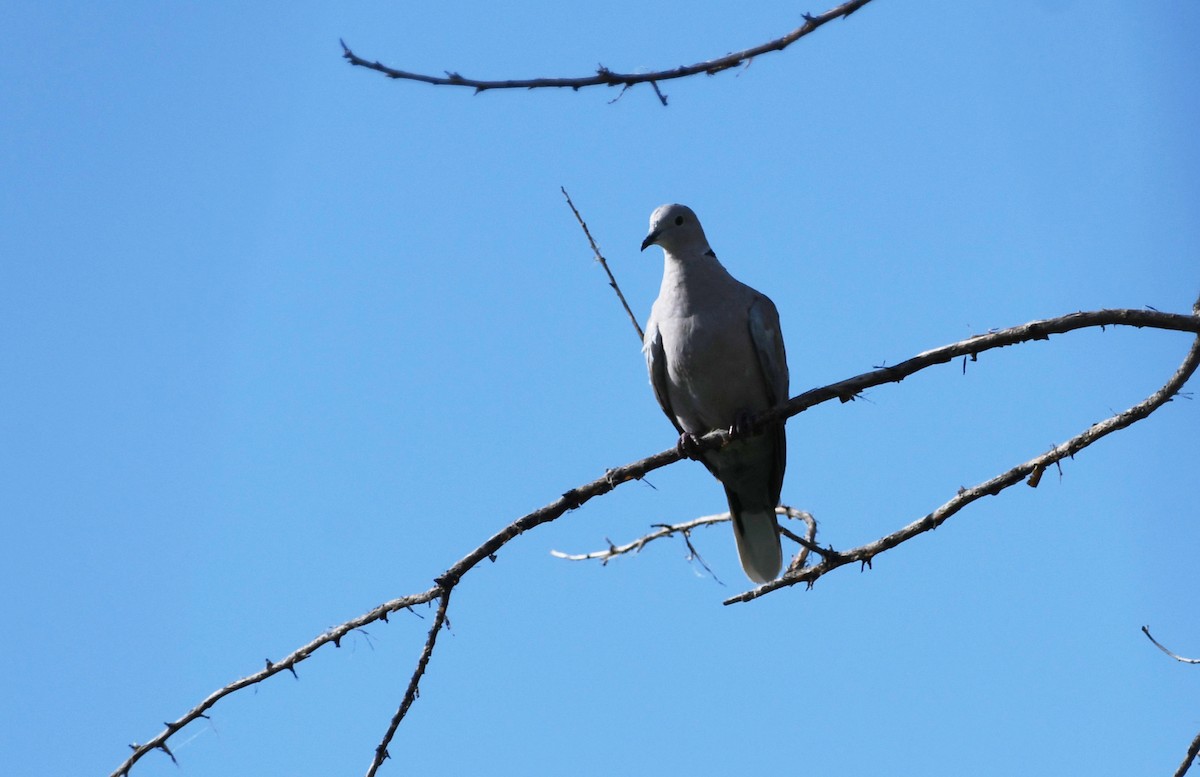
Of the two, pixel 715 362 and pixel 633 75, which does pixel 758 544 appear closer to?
pixel 715 362

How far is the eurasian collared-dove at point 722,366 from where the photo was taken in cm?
569

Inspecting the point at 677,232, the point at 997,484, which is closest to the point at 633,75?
the point at 997,484

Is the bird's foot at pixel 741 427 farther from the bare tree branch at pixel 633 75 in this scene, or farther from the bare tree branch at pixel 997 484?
the bare tree branch at pixel 633 75

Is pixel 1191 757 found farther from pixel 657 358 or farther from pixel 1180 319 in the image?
pixel 657 358

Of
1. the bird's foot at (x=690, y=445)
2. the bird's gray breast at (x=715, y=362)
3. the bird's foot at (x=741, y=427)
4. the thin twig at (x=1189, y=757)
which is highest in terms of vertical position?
the bird's gray breast at (x=715, y=362)

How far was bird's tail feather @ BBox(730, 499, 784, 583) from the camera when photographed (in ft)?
20.2

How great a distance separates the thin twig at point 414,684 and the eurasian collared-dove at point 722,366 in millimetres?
1892

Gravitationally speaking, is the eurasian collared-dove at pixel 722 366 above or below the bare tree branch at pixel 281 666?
above

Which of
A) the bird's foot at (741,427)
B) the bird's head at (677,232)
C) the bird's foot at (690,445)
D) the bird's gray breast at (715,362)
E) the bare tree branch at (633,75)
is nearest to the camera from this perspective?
the bare tree branch at (633,75)

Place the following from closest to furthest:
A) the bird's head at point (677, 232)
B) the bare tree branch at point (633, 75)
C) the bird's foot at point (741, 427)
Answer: the bare tree branch at point (633, 75)
the bird's foot at point (741, 427)
the bird's head at point (677, 232)

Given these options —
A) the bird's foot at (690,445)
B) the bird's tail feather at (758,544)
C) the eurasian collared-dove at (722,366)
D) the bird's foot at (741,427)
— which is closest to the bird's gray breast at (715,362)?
the eurasian collared-dove at (722,366)

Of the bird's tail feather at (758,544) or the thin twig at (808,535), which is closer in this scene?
the thin twig at (808,535)

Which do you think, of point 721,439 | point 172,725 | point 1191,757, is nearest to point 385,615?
point 172,725

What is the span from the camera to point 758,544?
622cm
